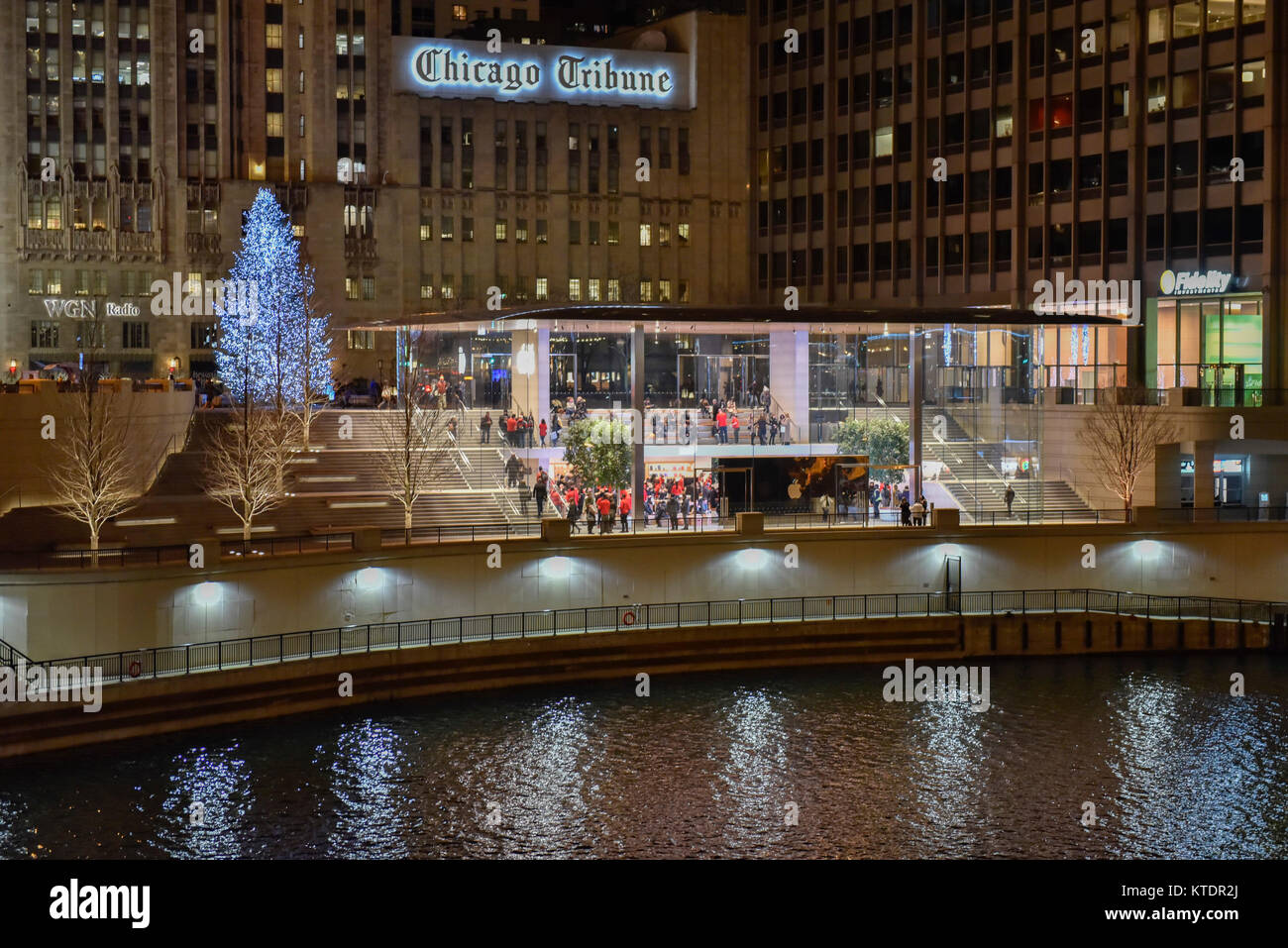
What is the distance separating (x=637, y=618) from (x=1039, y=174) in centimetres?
4172

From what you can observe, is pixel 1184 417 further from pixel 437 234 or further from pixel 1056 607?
pixel 437 234

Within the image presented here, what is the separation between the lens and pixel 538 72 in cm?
9044

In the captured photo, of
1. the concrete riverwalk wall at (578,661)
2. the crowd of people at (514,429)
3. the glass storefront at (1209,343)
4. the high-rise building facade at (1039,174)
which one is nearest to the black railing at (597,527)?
the crowd of people at (514,429)

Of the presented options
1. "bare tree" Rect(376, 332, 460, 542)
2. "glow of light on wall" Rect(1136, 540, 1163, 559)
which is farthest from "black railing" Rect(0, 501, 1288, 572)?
"bare tree" Rect(376, 332, 460, 542)

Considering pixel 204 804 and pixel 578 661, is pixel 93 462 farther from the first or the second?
pixel 578 661

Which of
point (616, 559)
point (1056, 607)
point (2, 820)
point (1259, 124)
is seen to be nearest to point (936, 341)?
point (1056, 607)

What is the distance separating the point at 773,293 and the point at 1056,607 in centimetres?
4918

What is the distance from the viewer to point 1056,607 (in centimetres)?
4369

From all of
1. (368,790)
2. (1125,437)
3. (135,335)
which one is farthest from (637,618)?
(135,335)

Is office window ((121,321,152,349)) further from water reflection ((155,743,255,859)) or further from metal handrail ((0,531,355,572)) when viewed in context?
water reflection ((155,743,255,859))

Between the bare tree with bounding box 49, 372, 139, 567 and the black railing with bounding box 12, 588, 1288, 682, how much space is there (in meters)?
3.24

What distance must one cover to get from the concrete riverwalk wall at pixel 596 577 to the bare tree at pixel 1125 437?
486 centimetres

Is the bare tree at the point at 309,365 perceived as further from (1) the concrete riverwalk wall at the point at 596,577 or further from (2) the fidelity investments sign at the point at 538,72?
(2) the fidelity investments sign at the point at 538,72

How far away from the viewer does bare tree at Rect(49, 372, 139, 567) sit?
1460 inches
